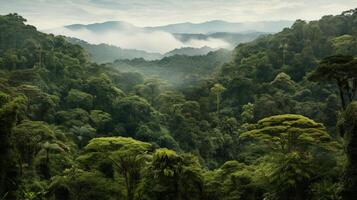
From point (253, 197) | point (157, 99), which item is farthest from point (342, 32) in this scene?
point (253, 197)

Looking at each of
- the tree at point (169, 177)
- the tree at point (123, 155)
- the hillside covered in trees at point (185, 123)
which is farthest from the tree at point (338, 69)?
the tree at point (123, 155)

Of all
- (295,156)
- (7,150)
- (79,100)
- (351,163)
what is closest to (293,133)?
(295,156)

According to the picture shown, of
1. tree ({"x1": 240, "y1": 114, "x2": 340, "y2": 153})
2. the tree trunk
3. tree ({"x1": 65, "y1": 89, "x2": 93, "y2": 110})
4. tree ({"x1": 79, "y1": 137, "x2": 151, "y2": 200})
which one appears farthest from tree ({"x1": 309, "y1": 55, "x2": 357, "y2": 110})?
tree ({"x1": 65, "y1": 89, "x2": 93, "y2": 110})

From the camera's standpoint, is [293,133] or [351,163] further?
[293,133]

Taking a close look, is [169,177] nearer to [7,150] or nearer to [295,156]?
[295,156]

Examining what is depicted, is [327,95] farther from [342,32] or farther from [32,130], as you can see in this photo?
[32,130]

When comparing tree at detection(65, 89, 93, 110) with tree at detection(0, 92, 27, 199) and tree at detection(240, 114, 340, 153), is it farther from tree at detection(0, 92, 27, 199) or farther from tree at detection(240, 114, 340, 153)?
tree at detection(240, 114, 340, 153)

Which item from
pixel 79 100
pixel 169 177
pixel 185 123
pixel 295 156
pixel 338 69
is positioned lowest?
pixel 185 123

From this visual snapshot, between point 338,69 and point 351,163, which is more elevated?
point 338,69

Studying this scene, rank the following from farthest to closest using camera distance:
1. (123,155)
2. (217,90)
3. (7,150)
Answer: (217,90) < (123,155) < (7,150)
